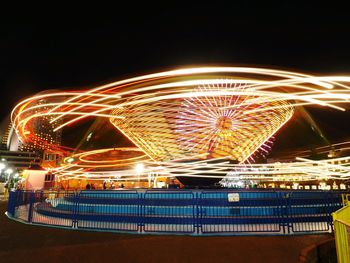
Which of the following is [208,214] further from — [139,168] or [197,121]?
[139,168]

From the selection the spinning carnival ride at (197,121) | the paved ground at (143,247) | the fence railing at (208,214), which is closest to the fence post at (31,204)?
the fence railing at (208,214)

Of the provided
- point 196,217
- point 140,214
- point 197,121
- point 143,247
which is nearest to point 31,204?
point 140,214

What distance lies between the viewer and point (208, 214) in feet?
36.6

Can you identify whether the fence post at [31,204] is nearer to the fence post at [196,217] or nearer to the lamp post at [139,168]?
the fence post at [196,217]

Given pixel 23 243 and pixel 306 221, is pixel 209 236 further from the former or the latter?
pixel 23 243

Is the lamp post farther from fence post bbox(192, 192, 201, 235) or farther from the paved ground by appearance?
the paved ground

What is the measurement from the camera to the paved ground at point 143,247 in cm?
716

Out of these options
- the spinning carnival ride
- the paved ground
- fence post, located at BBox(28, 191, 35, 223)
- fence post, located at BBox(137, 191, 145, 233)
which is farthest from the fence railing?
the spinning carnival ride

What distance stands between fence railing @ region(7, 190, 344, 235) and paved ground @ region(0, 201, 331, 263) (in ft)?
3.21

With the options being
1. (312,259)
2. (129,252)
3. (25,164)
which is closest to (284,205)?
(312,259)

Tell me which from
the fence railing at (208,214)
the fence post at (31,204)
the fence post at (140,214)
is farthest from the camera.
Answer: the fence post at (31,204)

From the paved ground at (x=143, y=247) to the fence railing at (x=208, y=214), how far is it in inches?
38.5

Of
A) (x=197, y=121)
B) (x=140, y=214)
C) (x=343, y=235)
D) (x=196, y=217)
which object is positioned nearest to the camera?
(x=343, y=235)

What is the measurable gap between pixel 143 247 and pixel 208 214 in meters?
3.77
